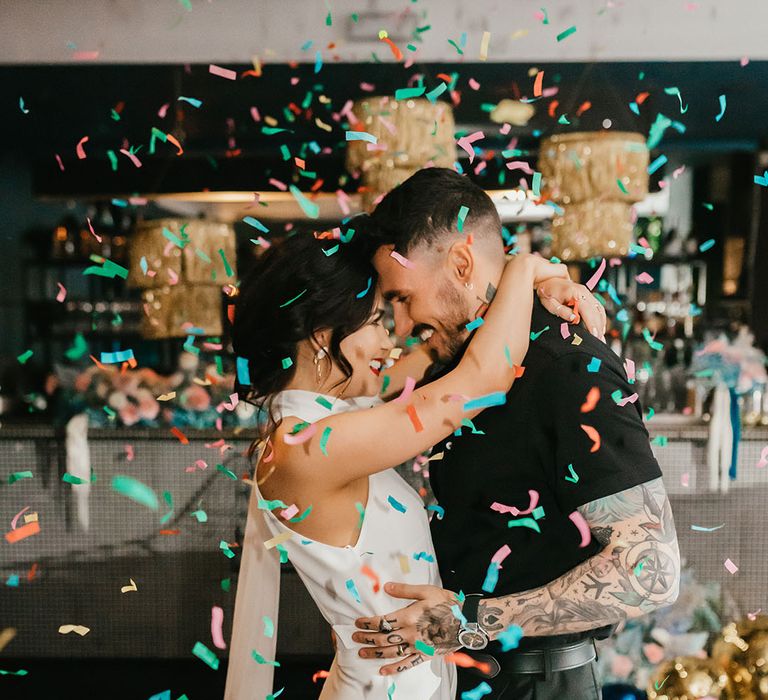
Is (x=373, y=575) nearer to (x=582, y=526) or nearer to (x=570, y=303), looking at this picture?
(x=582, y=526)

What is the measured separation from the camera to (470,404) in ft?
4.41

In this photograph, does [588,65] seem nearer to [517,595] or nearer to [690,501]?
Result: [690,501]

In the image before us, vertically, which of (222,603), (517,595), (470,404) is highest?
(470,404)

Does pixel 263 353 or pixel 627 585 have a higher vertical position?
pixel 263 353

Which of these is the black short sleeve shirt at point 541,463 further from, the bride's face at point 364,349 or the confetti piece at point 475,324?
the bride's face at point 364,349

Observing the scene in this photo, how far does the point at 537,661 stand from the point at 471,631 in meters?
0.17

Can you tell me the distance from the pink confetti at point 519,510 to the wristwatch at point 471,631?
0.17 metres

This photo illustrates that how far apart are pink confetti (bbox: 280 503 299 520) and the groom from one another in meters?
0.23

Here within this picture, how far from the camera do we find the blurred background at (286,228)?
10.8 ft

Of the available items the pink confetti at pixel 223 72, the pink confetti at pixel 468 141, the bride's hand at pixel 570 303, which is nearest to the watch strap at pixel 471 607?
the bride's hand at pixel 570 303

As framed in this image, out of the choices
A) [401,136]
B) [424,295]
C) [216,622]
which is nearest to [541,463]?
[424,295]

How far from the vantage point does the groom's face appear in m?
1.53

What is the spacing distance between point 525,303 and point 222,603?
2.51m

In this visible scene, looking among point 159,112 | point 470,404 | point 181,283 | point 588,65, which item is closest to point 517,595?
point 470,404
